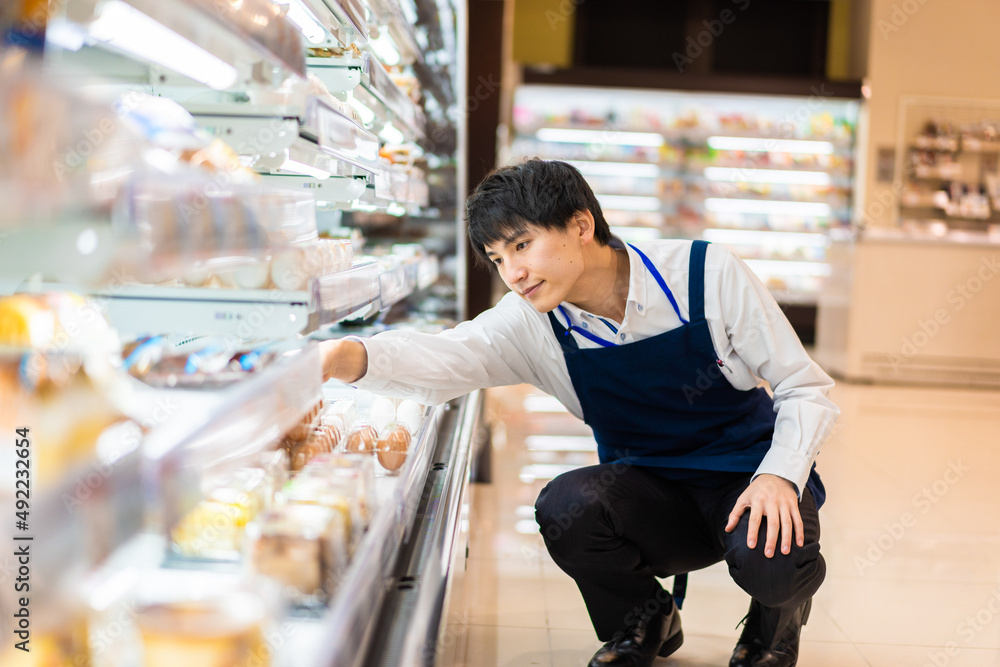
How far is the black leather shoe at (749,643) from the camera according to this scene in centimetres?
195

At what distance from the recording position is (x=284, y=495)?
4.07 feet

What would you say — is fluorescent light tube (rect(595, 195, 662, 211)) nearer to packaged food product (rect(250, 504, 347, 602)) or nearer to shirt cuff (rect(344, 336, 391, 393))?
shirt cuff (rect(344, 336, 391, 393))

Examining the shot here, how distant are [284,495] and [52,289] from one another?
0.43 meters

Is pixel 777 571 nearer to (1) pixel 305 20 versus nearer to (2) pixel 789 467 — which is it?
(2) pixel 789 467

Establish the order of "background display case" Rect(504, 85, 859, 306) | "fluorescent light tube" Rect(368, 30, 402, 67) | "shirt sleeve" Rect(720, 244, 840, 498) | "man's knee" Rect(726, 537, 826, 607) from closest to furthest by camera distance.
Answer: "man's knee" Rect(726, 537, 826, 607)
"shirt sleeve" Rect(720, 244, 840, 498)
"fluorescent light tube" Rect(368, 30, 402, 67)
"background display case" Rect(504, 85, 859, 306)

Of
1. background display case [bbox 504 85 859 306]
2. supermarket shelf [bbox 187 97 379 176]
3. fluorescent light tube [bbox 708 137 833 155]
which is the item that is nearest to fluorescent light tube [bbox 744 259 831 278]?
background display case [bbox 504 85 859 306]

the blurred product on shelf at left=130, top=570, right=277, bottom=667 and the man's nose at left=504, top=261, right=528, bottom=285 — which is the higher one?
the man's nose at left=504, top=261, right=528, bottom=285

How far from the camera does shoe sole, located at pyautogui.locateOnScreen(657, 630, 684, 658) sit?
2.06 meters

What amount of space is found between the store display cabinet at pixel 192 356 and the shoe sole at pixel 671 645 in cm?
78

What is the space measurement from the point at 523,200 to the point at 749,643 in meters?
1.15

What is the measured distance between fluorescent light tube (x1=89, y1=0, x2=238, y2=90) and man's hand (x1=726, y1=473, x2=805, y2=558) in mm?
1254

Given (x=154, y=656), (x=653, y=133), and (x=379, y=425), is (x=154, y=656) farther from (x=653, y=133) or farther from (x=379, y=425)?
(x=653, y=133)

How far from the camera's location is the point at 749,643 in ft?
6.49

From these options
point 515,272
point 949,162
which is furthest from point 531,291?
point 949,162
